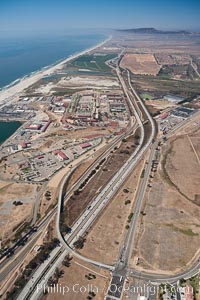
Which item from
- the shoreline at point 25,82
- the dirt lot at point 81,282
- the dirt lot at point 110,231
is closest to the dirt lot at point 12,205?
the dirt lot at point 110,231

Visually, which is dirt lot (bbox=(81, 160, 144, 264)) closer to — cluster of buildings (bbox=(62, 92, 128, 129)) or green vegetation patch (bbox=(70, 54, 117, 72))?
cluster of buildings (bbox=(62, 92, 128, 129))

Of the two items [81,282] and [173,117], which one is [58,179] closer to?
[81,282]

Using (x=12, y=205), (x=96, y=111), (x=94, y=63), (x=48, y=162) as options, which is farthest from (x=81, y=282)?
(x=94, y=63)

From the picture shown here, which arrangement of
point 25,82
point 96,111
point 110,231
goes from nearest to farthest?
point 110,231 < point 96,111 < point 25,82

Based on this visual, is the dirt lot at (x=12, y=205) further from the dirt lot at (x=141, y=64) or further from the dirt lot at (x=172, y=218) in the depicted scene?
the dirt lot at (x=141, y=64)

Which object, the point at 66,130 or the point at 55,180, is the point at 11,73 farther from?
the point at 55,180

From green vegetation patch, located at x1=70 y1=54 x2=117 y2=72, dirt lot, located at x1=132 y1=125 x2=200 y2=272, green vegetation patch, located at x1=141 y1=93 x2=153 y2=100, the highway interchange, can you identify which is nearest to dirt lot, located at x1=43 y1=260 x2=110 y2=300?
the highway interchange

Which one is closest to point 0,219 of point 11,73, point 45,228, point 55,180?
point 45,228
